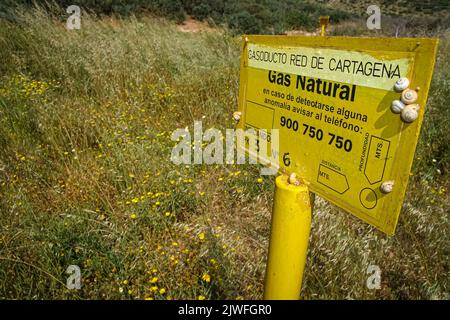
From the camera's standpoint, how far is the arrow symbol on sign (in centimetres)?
103

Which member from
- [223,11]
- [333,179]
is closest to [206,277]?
[333,179]

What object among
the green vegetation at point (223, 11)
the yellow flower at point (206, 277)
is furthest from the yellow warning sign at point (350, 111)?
the green vegetation at point (223, 11)

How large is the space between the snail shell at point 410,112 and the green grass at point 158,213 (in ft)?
3.96

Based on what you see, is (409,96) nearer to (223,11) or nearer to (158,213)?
(158,213)

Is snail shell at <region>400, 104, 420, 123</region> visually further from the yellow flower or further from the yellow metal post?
the yellow flower

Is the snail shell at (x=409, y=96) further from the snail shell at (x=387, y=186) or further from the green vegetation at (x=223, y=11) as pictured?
the green vegetation at (x=223, y=11)

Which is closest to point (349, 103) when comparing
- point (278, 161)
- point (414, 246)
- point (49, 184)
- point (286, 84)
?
point (286, 84)

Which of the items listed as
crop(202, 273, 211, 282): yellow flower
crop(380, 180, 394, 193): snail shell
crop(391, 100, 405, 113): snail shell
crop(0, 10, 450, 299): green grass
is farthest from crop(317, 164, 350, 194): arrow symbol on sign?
crop(202, 273, 211, 282): yellow flower

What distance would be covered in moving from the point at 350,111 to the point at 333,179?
24cm

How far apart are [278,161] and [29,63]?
5.35 meters

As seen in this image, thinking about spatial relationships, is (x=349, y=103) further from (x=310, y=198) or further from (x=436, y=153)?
(x=436, y=153)

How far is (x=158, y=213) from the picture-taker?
224 centimetres

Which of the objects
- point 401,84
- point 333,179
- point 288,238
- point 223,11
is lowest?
point 288,238

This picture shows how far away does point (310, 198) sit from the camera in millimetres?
1183
